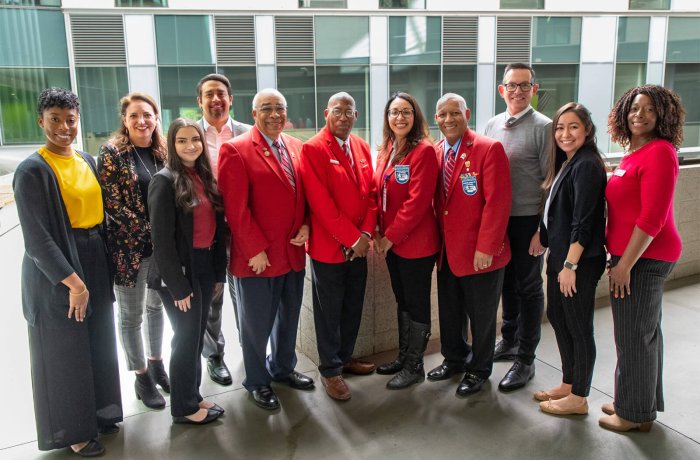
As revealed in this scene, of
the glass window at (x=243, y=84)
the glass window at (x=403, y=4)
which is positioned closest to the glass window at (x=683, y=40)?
the glass window at (x=403, y=4)

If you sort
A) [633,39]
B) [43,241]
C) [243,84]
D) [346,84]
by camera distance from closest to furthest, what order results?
[43,241] → [243,84] → [346,84] → [633,39]

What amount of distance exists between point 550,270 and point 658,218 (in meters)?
0.59

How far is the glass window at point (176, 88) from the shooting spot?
488 inches

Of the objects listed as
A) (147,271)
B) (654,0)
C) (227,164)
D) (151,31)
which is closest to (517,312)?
(227,164)

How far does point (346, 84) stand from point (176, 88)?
4075 millimetres

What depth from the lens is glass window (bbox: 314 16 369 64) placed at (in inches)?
518

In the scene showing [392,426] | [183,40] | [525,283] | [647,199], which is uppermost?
[183,40]

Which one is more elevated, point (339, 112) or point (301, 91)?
point (301, 91)

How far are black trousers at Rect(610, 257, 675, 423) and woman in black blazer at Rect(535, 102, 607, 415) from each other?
0.46 feet

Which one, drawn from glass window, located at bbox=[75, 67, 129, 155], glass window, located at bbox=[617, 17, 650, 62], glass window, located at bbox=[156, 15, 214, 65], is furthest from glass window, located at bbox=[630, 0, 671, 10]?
glass window, located at bbox=[75, 67, 129, 155]

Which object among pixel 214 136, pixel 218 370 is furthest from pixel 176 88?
pixel 218 370

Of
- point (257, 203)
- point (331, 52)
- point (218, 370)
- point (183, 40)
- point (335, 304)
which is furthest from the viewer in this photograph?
point (331, 52)

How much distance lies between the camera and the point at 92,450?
2525 millimetres

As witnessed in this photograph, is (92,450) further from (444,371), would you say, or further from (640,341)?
(640,341)
